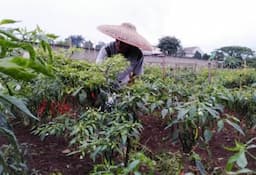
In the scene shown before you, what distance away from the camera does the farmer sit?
8.96 ft

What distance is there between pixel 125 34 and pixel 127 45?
206mm

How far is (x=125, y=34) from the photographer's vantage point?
2.78 meters

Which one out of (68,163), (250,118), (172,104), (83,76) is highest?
(83,76)

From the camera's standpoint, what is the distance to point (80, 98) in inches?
78.0

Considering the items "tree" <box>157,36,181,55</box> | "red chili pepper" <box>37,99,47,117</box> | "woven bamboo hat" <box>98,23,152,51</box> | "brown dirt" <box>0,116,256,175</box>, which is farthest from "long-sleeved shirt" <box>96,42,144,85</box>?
"tree" <box>157,36,181,55</box>

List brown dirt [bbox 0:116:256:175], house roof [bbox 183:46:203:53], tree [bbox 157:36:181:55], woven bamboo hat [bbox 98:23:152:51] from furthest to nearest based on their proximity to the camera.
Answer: house roof [bbox 183:46:203:53]
tree [bbox 157:36:181:55]
woven bamboo hat [bbox 98:23:152:51]
brown dirt [bbox 0:116:256:175]

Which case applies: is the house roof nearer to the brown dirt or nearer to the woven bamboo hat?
the brown dirt

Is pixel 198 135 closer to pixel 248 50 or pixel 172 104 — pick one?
pixel 172 104

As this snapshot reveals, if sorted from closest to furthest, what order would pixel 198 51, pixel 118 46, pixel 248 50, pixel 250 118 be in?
pixel 250 118 < pixel 118 46 < pixel 248 50 < pixel 198 51

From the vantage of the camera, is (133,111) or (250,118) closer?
(133,111)

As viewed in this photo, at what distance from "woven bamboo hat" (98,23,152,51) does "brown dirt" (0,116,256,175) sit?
1.92ft

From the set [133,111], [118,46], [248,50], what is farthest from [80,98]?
[248,50]

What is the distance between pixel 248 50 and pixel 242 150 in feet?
46.8

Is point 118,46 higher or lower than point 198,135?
higher
